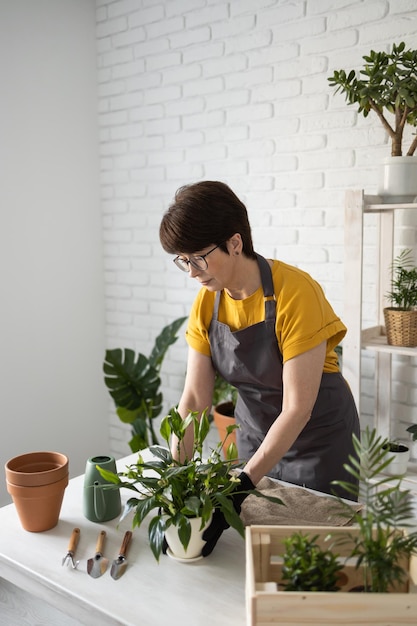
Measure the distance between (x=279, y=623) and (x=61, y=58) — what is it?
10.6ft

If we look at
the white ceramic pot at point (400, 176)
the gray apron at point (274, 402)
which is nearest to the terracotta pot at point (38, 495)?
the gray apron at point (274, 402)

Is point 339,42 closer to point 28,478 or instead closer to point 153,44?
point 153,44

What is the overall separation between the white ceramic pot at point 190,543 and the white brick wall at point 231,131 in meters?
1.61

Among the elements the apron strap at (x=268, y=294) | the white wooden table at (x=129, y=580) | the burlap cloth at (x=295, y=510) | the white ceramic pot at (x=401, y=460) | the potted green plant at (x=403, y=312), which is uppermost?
the apron strap at (x=268, y=294)

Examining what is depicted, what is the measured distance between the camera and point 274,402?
6.42 ft

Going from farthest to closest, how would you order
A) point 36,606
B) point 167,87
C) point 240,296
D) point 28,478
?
point 167,87
point 36,606
point 240,296
point 28,478

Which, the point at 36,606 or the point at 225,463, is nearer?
the point at 225,463

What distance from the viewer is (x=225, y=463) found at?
1.31 m

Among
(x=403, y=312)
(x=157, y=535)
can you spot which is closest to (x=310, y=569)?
(x=157, y=535)

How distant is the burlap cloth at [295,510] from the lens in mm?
1371

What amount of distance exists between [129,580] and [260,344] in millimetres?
808

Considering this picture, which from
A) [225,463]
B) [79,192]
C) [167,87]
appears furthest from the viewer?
[79,192]

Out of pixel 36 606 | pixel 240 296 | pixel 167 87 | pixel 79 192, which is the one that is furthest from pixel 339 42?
pixel 36 606

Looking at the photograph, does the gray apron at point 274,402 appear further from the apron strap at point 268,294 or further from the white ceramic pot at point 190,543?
the white ceramic pot at point 190,543
